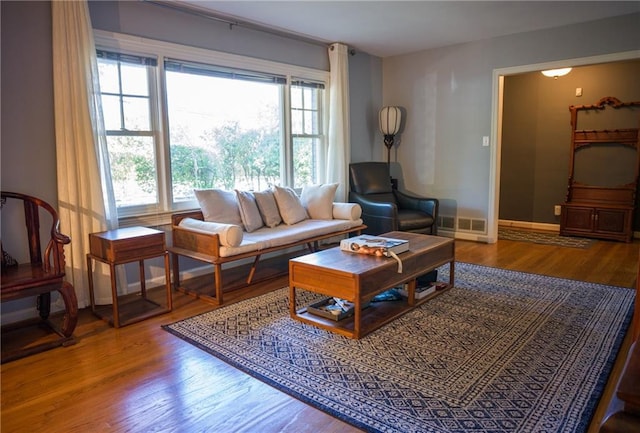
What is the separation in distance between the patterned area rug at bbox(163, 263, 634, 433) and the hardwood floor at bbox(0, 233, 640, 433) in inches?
4.4

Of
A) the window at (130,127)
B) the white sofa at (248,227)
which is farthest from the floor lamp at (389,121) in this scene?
the window at (130,127)

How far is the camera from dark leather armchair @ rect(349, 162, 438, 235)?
15.4ft

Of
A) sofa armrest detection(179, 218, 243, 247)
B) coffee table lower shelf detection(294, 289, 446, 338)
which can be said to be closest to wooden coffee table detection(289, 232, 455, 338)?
coffee table lower shelf detection(294, 289, 446, 338)

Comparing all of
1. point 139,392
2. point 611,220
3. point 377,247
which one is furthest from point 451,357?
point 611,220

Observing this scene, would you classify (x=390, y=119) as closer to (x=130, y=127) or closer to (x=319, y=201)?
Result: (x=319, y=201)

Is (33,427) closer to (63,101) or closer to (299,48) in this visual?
(63,101)

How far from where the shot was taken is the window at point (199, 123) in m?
3.56

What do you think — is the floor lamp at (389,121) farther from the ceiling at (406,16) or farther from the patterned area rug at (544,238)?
the patterned area rug at (544,238)

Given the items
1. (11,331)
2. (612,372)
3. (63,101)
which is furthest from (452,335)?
(63,101)

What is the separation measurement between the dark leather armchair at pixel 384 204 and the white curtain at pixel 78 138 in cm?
269

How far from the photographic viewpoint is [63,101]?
3.01 metres

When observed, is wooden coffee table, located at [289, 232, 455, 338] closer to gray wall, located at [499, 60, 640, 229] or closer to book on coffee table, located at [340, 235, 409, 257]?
book on coffee table, located at [340, 235, 409, 257]

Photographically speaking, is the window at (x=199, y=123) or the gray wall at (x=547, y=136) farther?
the gray wall at (x=547, y=136)

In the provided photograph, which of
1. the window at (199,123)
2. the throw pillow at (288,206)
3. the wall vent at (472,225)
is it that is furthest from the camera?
the wall vent at (472,225)
